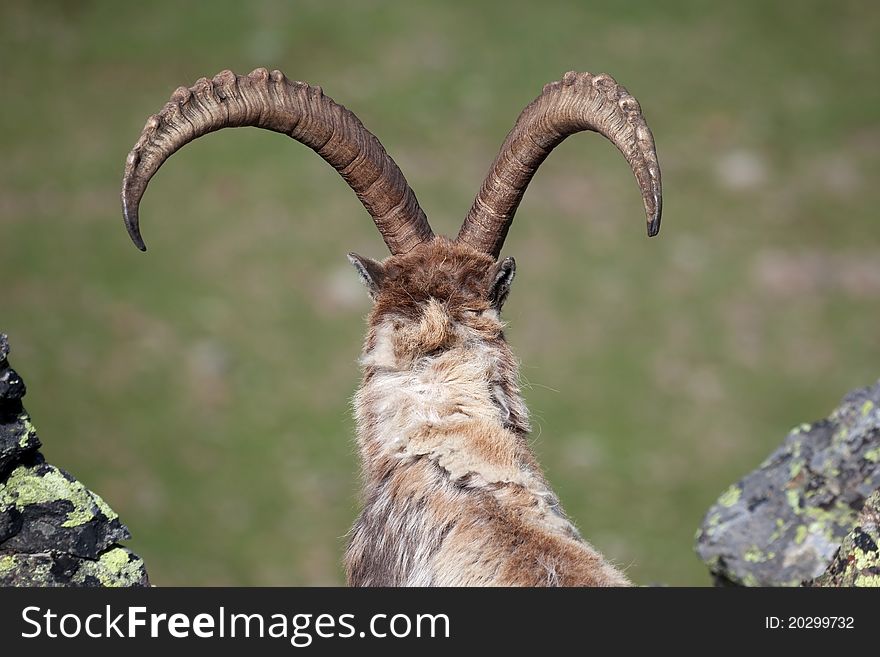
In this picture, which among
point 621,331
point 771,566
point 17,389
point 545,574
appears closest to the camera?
point 545,574

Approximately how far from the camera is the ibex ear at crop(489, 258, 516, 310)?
8.70m

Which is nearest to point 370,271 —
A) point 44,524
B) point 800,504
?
point 44,524

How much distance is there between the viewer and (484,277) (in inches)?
344

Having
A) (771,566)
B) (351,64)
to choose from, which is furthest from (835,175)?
(771,566)

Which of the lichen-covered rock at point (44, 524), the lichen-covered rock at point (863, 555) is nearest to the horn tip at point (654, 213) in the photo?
the lichen-covered rock at point (863, 555)

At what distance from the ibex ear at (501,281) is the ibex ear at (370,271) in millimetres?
829

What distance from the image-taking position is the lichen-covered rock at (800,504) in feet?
33.3

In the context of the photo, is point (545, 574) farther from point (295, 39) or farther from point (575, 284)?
point (295, 39)

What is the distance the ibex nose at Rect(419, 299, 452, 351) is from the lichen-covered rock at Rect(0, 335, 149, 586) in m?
2.46

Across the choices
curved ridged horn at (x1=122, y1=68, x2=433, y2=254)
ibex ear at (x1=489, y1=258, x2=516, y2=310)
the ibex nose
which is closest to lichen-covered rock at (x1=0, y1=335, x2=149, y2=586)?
curved ridged horn at (x1=122, y1=68, x2=433, y2=254)

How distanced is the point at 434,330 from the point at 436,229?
2568 centimetres

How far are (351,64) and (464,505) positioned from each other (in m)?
35.6

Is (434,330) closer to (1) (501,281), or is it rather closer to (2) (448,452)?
(1) (501,281)

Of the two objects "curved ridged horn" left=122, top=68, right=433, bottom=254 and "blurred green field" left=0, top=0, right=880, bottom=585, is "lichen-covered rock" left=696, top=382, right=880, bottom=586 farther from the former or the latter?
"blurred green field" left=0, top=0, right=880, bottom=585
